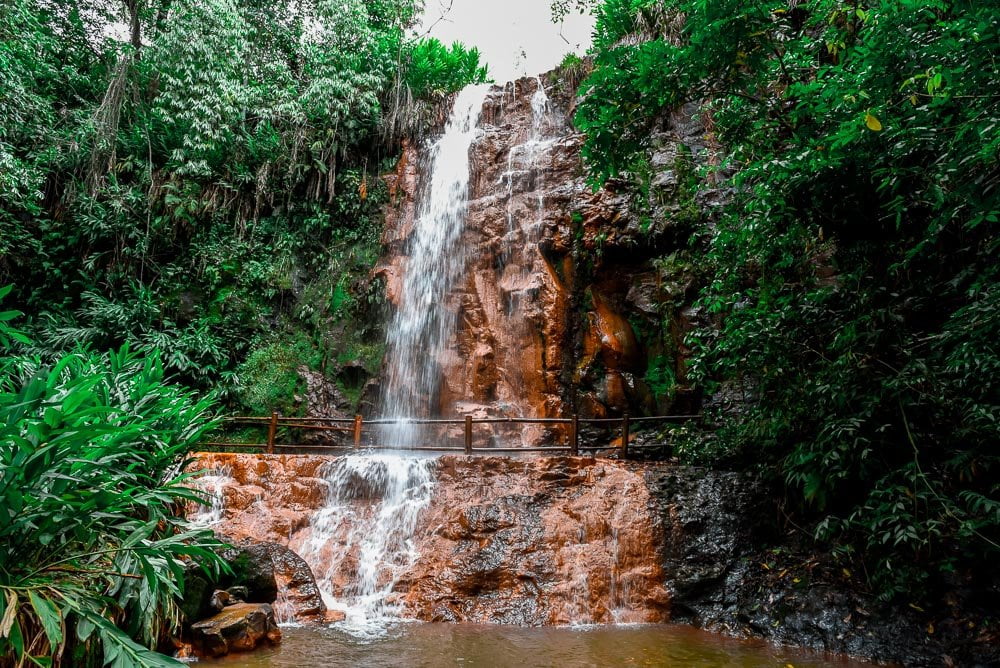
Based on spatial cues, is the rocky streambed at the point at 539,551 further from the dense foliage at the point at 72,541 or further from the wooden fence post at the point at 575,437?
the dense foliage at the point at 72,541

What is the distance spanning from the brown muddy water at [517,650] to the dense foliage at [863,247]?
128 centimetres

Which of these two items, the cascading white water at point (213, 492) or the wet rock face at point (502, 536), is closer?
the wet rock face at point (502, 536)

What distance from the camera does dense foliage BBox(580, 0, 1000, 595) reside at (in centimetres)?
398

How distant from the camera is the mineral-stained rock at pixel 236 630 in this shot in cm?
453

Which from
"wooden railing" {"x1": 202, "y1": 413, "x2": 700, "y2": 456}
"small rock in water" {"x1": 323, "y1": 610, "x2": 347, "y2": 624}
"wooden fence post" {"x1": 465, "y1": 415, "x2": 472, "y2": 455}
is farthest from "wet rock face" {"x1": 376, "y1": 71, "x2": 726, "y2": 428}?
"small rock in water" {"x1": 323, "y1": 610, "x2": 347, "y2": 624}

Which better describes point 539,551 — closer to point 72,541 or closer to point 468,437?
point 468,437

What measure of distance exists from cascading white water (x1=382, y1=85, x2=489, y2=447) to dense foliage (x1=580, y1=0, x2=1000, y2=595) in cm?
→ 669

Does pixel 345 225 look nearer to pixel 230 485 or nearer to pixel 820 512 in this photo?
pixel 230 485

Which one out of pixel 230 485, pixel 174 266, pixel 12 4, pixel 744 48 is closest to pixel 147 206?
pixel 174 266

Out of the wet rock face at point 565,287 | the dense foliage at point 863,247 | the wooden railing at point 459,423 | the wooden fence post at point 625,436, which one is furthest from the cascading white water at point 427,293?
the dense foliage at point 863,247

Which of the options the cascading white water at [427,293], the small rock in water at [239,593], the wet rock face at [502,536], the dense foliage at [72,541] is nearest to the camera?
the dense foliage at [72,541]

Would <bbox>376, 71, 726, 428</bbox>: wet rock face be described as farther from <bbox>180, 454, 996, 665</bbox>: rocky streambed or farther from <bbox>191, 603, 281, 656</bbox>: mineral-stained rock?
<bbox>191, 603, 281, 656</bbox>: mineral-stained rock

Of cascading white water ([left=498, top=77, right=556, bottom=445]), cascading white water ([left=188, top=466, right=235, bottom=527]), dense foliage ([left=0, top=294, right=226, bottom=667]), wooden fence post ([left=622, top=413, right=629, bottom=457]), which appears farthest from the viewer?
cascading white water ([left=498, top=77, right=556, bottom=445])

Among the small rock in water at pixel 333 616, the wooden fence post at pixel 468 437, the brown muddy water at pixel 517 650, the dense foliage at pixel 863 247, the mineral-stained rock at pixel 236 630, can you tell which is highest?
the dense foliage at pixel 863 247
